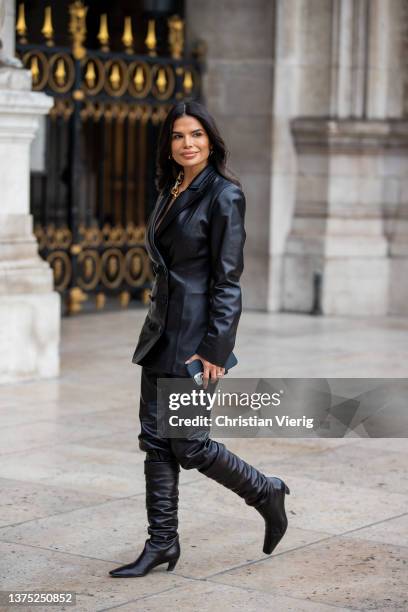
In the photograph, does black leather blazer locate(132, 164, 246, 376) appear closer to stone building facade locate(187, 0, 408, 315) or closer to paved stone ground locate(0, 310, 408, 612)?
paved stone ground locate(0, 310, 408, 612)

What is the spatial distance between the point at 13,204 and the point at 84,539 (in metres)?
4.39

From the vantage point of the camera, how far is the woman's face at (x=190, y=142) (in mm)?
5469

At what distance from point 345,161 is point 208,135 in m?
9.56

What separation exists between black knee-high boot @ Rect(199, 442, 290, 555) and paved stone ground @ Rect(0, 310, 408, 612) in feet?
0.48

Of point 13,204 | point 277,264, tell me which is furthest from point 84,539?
point 277,264

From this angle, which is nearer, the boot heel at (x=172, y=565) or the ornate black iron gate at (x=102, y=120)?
the boot heel at (x=172, y=565)

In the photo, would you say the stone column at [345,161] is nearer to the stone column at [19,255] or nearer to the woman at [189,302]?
the stone column at [19,255]

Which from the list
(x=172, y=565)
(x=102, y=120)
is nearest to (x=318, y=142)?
(x=102, y=120)

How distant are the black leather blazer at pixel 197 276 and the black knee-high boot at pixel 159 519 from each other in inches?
16.0

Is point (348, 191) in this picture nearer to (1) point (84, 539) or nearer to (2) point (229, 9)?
(2) point (229, 9)

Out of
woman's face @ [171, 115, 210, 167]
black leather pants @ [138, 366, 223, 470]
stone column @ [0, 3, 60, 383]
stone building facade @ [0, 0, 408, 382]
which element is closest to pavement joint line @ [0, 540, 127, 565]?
black leather pants @ [138, 366, 223, 470]

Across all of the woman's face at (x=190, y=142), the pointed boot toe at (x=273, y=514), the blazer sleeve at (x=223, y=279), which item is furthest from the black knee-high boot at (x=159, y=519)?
the woman's face at (x=190, y=142)

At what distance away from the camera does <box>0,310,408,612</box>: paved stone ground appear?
17.5ft

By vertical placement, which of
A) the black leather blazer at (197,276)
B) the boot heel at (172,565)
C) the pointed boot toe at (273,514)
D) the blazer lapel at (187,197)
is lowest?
the boot heel at (172,565)
